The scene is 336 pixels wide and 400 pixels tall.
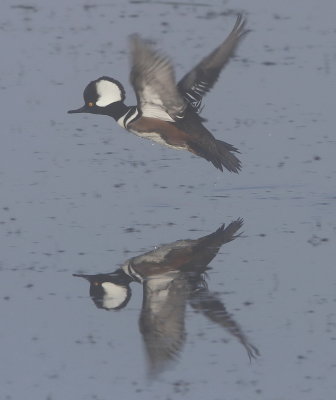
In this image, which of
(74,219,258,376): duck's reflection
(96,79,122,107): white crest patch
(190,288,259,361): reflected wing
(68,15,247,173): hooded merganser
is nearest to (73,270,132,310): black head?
(74,219,258,376): duck's reflection

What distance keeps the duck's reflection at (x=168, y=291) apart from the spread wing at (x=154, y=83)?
3.41ft

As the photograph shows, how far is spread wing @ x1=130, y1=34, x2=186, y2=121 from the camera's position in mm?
9688

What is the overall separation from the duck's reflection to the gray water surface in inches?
2.6

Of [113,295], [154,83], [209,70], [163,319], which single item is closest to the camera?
[163,319]

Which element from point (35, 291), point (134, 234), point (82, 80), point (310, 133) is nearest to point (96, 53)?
point (82, 80)

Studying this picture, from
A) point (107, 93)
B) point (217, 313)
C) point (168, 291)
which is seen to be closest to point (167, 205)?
point (107, 93)

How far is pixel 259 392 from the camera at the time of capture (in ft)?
24.3

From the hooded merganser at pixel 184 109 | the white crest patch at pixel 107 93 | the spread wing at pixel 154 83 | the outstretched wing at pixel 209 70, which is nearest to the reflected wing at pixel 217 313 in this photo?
the spread wing at pixel 154 83

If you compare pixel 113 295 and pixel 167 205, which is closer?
pixel 113 295

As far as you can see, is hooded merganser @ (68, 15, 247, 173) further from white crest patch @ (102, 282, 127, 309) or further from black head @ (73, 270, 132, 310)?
white crest patch @ (102, 282, 127, 309)

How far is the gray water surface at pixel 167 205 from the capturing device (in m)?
7.74

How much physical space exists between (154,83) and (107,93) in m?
1.44

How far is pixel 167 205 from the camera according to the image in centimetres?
1062

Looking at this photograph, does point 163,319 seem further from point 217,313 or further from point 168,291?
point 168,291
